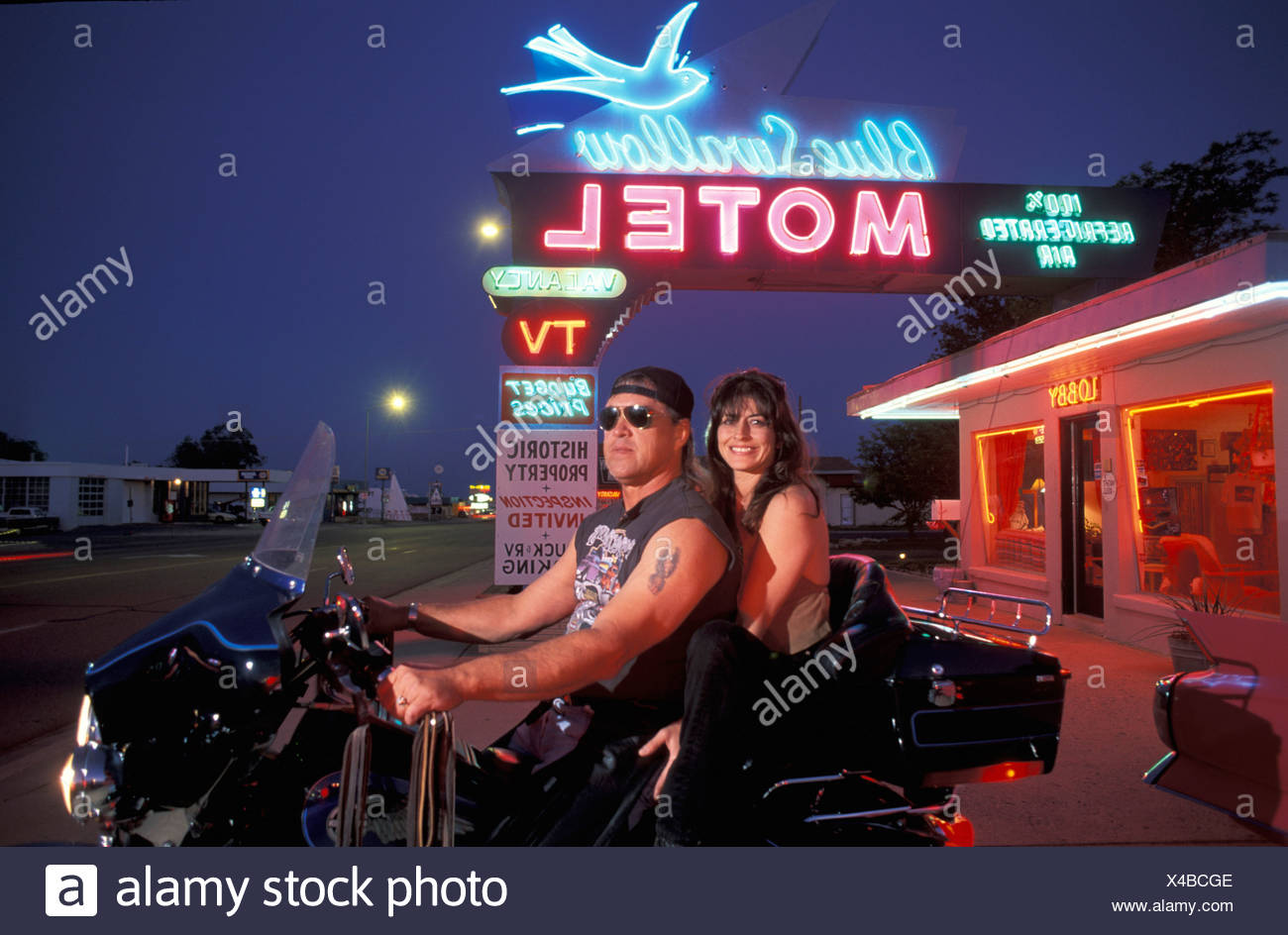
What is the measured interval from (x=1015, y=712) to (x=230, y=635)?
2043 millimetres

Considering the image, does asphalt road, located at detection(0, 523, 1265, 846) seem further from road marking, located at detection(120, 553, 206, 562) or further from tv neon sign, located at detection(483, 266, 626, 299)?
road marking, located at detection(120, 553, 206, 562)

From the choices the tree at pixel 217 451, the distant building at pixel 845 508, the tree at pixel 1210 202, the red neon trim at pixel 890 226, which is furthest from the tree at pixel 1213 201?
the tree at pixel 217 451

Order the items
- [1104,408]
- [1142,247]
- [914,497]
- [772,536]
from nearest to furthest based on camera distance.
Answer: [772,536]
[1104,408]
[1142,247]
[914,497]

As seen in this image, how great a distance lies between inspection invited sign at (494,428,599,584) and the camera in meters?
9.34

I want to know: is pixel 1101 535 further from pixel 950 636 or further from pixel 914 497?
pixel 914 497

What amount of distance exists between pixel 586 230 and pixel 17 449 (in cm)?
8705

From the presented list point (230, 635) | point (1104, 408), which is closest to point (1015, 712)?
point (230, 635)

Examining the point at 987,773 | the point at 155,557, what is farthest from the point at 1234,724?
the point at 155,557

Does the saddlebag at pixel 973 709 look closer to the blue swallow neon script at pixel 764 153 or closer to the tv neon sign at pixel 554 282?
the tv neon sign at pixel 554 282

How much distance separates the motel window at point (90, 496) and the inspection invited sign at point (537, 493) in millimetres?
47897

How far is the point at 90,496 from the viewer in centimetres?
4722

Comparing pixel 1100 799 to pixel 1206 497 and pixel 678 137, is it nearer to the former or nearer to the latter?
pixel 1206 497

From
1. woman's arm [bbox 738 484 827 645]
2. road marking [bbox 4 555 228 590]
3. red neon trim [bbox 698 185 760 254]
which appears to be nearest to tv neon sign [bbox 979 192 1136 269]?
red neon trim [bbox 698 185 760 254]

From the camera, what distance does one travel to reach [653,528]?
1.96 m
